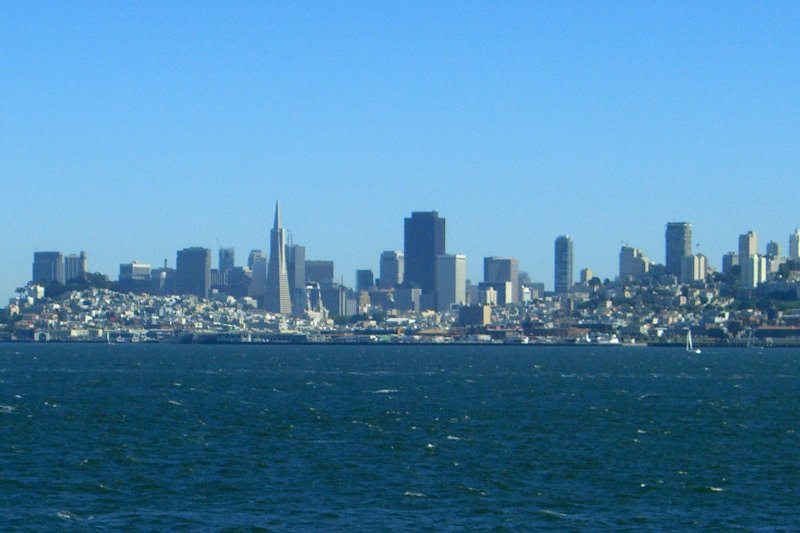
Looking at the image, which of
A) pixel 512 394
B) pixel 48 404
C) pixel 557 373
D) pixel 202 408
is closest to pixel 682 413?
pixel 512 394

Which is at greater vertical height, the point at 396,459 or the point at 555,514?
the point at 396,459

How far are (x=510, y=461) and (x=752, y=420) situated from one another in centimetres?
2241

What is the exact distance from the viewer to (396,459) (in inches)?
2029

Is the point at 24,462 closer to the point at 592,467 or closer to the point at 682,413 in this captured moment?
the point at 592,467

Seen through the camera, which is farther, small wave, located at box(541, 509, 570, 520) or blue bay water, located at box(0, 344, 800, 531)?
blue bay water, located at box(0, 344, 800, 531)

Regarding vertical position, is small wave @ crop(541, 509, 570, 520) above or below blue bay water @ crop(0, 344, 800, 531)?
below

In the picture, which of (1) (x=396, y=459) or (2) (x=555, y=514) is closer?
(2) (x=555, y=514)

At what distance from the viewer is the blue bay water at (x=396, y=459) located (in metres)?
39.8

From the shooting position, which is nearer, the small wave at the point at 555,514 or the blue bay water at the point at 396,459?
the small wave at the point at 555,514

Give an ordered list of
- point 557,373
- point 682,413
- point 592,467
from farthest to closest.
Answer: point 557,373
point 682,413
point 592,467

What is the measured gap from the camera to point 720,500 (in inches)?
1674

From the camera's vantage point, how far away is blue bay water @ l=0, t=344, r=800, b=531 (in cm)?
3981

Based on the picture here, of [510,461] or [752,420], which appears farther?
[752,420]

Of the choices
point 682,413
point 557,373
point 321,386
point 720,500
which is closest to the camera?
point 720,500
